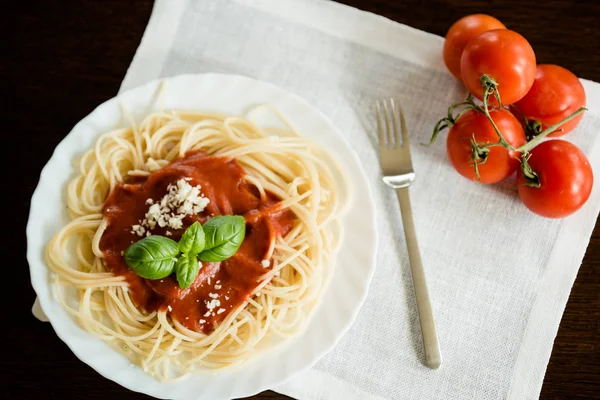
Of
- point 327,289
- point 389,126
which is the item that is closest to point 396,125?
point 389,126

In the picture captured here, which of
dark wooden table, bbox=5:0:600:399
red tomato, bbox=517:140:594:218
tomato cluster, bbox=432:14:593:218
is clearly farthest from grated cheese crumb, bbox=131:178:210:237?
red tomato, bbox=517:140:594:218

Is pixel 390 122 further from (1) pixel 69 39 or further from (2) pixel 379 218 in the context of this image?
(1) pixel 69 39

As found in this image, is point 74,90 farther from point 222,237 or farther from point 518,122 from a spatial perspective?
point 518,122

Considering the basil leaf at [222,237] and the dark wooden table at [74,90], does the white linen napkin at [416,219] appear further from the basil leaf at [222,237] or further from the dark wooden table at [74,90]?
the basil leaf at [222,237]

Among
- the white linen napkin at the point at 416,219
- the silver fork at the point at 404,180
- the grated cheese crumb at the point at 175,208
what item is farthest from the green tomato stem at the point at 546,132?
the grated cheese crumb at the point at 175,208

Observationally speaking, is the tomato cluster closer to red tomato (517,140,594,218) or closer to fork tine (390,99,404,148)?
red tomato (517,140,594,218)

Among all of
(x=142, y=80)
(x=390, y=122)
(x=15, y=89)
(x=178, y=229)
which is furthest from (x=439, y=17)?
(x=15, y=89)
